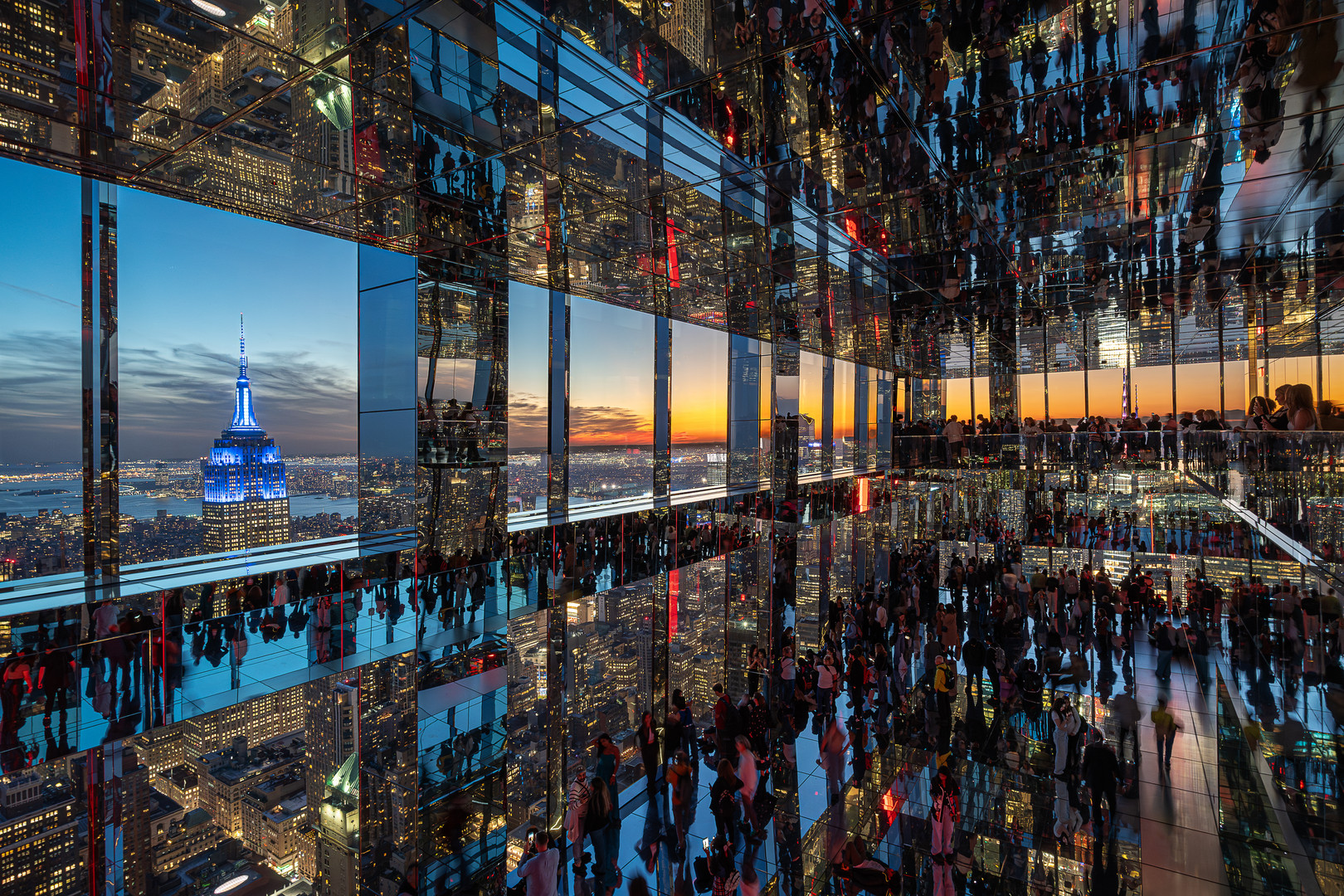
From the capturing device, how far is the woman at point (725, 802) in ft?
20.8

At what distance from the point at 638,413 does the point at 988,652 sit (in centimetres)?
902

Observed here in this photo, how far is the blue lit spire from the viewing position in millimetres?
9797

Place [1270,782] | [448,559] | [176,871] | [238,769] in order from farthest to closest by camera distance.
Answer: [238,769] < [448,559] < [176,871] < [1270,782]

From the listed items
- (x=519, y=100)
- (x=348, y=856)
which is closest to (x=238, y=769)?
(x=348, y=856)

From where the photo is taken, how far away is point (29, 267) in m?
6.62

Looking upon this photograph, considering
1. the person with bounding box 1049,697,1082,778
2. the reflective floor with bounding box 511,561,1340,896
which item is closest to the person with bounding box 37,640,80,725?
the reflective floor with bounding box 511,561,1340,896

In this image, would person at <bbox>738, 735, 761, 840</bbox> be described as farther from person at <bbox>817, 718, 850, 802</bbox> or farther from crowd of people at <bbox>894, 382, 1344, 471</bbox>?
crowd of people at <bbox>894, 382, 1344, 471</bbox>

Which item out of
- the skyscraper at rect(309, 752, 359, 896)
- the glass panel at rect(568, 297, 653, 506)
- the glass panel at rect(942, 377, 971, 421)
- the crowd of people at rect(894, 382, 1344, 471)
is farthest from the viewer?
the glass panel at rect(942, 377, 971, 421)

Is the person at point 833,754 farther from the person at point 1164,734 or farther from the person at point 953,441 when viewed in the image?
the person at point 953,441

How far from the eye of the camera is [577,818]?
19.6 feet

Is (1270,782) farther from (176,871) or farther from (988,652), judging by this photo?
(176,871)

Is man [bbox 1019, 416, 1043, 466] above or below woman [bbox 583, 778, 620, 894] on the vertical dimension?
above

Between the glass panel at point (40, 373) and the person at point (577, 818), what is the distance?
655 centimetres

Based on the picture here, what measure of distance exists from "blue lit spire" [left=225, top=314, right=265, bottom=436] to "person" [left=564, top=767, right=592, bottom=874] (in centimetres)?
836
